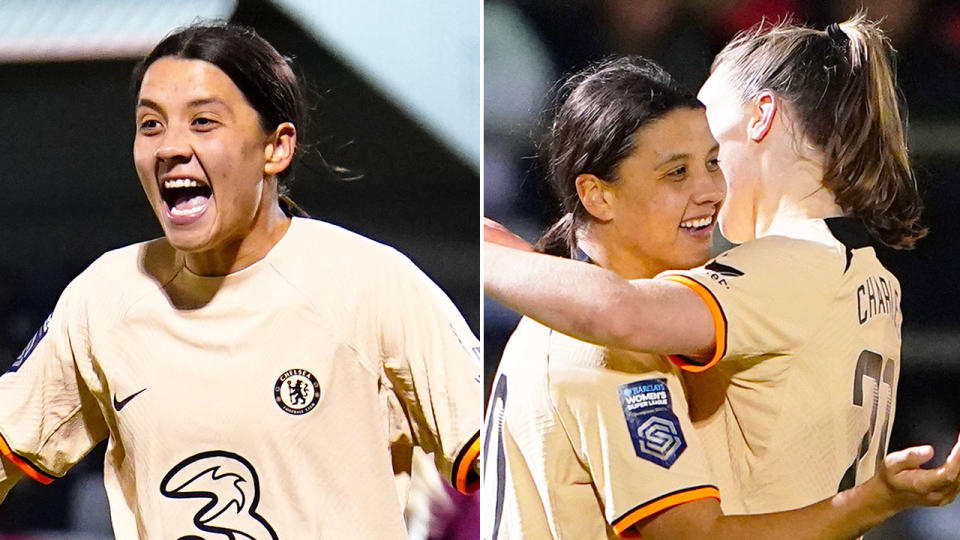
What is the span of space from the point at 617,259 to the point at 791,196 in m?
0.26

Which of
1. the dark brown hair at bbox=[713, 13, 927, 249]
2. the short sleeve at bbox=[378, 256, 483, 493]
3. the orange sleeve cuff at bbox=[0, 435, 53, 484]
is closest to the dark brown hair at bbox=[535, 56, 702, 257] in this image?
the dark brown hair at bbox=[713, 13, 927, 249]

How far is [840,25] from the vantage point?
1916 mm

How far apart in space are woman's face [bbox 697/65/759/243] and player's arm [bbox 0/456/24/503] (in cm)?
116

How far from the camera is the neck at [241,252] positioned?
1.93m

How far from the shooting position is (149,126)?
6.37 ft

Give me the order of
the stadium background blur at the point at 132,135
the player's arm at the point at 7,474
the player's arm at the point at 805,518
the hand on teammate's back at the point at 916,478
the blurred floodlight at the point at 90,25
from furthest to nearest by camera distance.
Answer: the blurred floodlight at the point at 90,25, the stadium background blur at the point at 132,135, the player's arm at the point at 7,474, the player's arm at the point at 805,518, the hand on teammate's back at the point at 916,478

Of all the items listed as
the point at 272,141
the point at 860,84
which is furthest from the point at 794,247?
the point at 272,141

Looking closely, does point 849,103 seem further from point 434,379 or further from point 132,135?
point 132,135

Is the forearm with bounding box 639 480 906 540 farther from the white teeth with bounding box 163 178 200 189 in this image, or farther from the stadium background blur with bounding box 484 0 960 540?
the white teeth with bounding box 163 178 200 189

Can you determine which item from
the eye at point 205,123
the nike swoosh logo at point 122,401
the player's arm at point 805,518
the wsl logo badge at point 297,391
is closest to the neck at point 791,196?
the player's arm at point 805,518

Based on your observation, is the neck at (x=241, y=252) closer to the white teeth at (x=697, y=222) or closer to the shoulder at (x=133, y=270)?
the shoulder at (x=133, y=270)

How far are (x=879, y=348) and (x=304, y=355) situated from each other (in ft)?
2.74

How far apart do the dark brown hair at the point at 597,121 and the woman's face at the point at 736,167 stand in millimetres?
46

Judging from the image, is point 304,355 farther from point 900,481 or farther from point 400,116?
point 900,481
